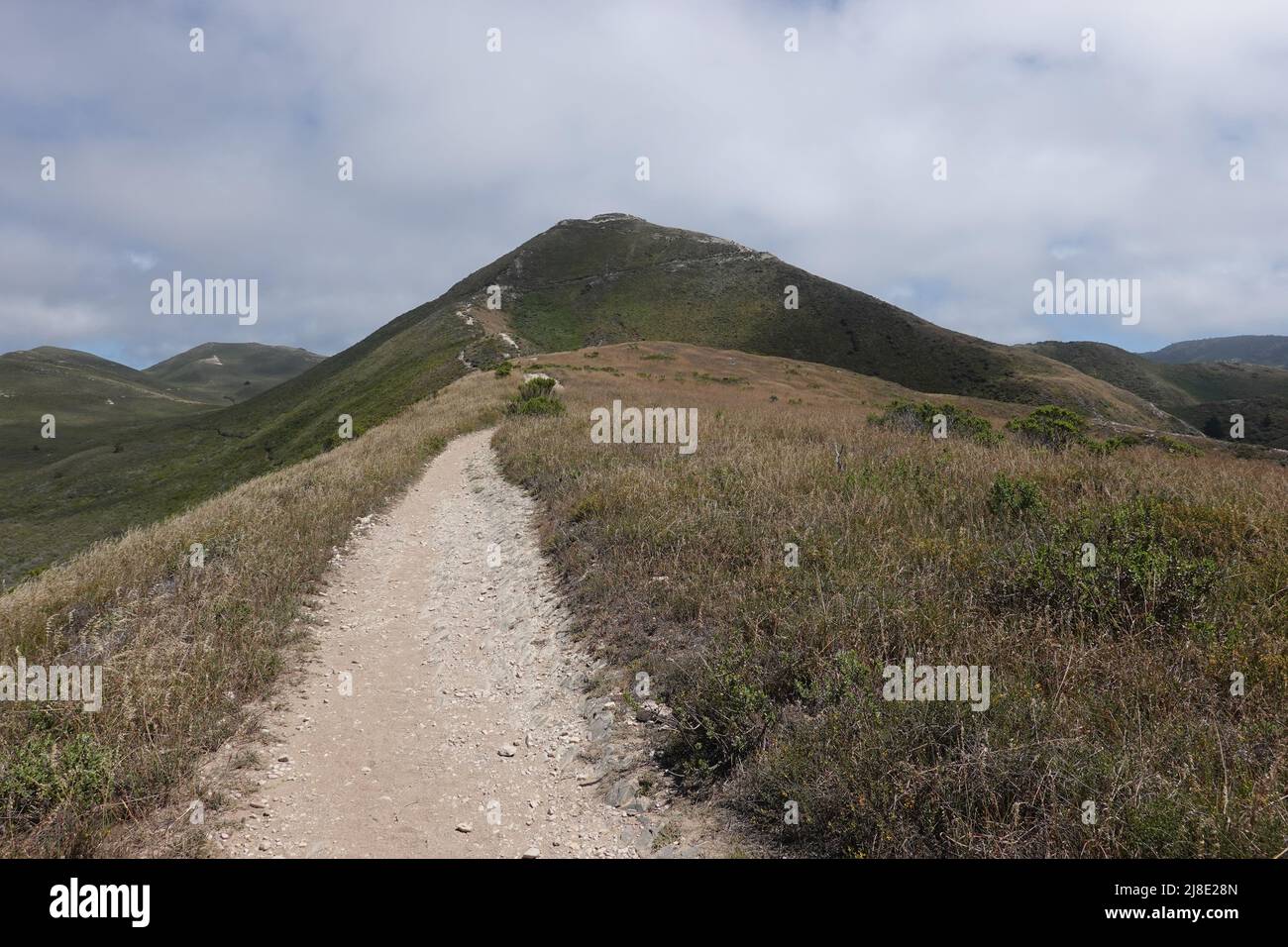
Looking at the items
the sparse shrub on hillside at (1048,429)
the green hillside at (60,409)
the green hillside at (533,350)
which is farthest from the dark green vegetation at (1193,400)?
the green hillside at (60,409)

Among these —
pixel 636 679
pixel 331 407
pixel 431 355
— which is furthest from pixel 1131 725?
pixel 331 407

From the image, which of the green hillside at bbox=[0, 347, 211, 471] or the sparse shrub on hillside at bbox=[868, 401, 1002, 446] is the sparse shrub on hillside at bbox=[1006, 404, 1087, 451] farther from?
the green hillside at bbox=[0, 347, 211, 471]

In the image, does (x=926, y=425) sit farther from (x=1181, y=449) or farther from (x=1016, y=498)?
(x=1016, y=498)

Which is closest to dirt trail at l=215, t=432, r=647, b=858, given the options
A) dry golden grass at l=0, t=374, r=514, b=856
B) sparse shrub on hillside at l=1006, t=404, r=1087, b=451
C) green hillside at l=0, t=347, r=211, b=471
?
dry golden grass at l=0, t=374, r=514, b=856

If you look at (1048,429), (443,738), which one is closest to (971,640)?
(443,738)

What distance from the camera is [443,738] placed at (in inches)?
227

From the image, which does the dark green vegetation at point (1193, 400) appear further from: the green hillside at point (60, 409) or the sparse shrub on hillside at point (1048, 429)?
the green hillside at point (60, 409)

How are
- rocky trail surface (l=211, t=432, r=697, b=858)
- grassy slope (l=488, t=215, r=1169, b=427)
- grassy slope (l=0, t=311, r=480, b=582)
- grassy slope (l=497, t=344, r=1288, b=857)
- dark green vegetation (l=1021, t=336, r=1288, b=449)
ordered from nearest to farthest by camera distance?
grassy slope (l=497, t=344, r=1288, b=857), rocky trail surface (l=211, t=432, r=697, b=858), grassy slope (l=0, t=311, r=480, b=582), grassy slope (l=488, t=215, r=1169, b=427), dark green vegetation (l=1021, t=336, r=1288, b=449)

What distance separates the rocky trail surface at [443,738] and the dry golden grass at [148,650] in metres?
0.56

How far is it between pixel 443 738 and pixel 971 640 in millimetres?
5058

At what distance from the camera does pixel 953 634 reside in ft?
16.1

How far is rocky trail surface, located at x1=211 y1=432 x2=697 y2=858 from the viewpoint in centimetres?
431

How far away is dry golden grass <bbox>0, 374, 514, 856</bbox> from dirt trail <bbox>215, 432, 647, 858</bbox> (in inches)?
23.2

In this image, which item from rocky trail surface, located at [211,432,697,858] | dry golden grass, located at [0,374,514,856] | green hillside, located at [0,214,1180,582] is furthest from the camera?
green hillside, located at [0,214,1180,582]
